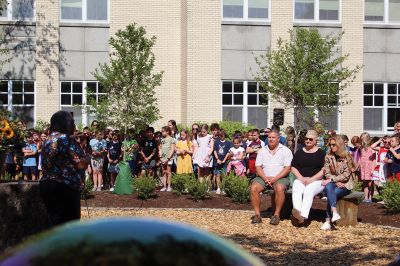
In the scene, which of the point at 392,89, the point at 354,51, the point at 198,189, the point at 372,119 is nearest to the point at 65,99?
the point at 354,51

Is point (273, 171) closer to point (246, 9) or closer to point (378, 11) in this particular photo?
point (246, 9)

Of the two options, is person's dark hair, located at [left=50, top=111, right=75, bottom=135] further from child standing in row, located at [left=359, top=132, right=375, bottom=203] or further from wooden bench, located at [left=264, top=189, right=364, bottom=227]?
child standing in row, located at [left=359, top=132, right=375, bottom=203]

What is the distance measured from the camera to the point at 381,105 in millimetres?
29219

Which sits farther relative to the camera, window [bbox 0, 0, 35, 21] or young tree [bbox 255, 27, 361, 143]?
window [bbox 0, 0, 35, 21]

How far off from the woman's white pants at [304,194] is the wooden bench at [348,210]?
1.44ft

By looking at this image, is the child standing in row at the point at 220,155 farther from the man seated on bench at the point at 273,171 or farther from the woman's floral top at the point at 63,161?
the woman's floral top at the point at 63,161

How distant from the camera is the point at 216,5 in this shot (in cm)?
2811

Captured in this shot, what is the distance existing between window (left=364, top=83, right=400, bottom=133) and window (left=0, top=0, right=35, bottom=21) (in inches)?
478

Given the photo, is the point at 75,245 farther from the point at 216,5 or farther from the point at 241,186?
the point at 216,5

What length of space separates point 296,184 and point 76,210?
20.7ft

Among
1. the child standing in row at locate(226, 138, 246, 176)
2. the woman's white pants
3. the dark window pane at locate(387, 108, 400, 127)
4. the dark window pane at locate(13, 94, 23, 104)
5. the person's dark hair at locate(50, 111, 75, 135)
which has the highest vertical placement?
the dark window pane at locate(13, 94, 23, 104)

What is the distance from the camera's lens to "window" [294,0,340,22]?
28.9m

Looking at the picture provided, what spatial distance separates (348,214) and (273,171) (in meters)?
1.50

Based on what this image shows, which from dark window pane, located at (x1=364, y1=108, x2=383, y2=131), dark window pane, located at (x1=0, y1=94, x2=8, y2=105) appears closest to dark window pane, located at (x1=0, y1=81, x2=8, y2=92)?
dark window pane, located at (x1=0, y1=94, x2=8, y2=105)
